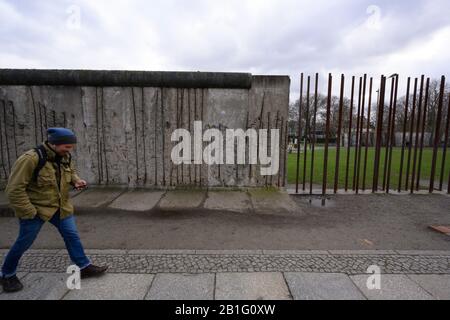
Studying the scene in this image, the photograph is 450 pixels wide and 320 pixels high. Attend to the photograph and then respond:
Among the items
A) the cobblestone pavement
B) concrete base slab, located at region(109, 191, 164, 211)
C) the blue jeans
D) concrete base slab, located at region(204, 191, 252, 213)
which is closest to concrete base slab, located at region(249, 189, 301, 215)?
concrete base slab, located at region(204, 191, 252, 213)

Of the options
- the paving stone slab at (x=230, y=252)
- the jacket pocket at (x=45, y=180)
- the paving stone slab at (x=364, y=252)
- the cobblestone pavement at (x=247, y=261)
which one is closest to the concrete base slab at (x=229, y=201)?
the paving stone slab at (x=230, y=252)

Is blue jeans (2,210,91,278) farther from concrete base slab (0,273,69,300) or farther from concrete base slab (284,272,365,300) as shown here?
concrete base slab (284,272,365,300)

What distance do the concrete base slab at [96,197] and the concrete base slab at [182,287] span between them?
128 inches

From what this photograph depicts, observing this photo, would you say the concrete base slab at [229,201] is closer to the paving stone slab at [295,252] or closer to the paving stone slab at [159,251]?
the paving stone slab at [295,252]

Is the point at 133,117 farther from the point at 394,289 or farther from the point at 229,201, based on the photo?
the point at 394,289

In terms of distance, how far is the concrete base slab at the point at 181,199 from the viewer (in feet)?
17.2

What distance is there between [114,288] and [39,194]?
1242mm

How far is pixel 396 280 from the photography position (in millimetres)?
2738

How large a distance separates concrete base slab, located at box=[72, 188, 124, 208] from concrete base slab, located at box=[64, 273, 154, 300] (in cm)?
286

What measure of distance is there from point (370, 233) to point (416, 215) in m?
1.67

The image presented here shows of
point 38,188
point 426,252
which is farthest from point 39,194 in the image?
point 426,252

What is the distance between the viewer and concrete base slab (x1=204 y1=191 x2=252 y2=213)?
514 centimetres
